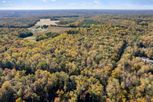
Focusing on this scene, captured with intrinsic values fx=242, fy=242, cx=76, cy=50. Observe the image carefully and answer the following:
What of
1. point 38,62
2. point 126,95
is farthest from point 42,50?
point 126,95

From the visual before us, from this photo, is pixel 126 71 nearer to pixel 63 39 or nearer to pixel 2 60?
pixel 2 60

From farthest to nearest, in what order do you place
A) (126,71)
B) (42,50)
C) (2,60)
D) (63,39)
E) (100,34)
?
(100,34), (63,39), (42,50), (2,60), (126,71)

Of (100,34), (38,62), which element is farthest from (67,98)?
(100,34)

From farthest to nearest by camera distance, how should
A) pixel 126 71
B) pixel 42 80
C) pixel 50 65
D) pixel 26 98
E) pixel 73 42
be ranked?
pixel 73 42
pixel 50 65
pixel 126 71
pixel 42 80
pixel 26 98

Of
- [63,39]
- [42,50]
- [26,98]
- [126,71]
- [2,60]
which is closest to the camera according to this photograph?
[26,98]

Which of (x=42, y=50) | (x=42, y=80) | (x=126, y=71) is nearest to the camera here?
(x=42, y=80)

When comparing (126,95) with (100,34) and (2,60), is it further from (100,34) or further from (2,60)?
(100,34)

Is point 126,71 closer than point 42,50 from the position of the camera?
Yes

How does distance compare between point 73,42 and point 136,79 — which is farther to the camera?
point 73,42
